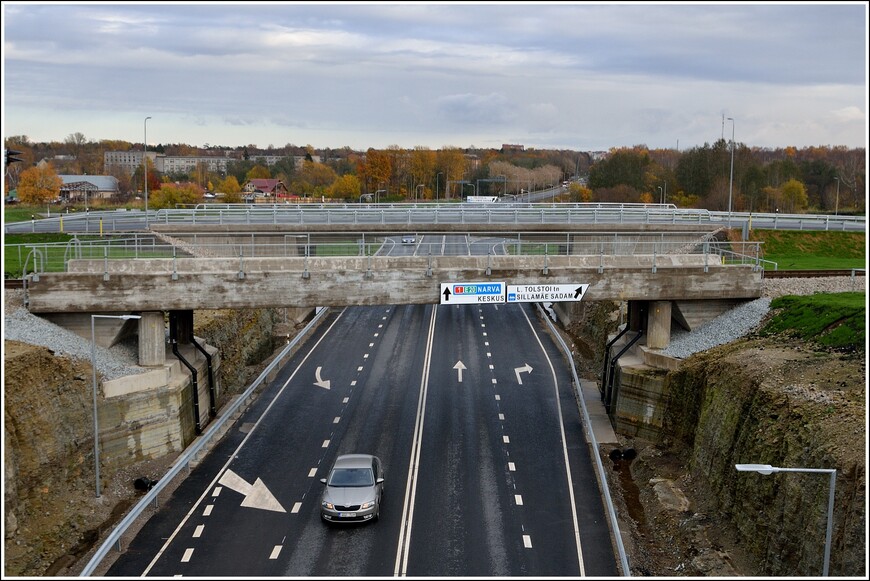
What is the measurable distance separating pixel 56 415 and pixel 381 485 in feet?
33.6

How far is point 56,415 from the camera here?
25594mm

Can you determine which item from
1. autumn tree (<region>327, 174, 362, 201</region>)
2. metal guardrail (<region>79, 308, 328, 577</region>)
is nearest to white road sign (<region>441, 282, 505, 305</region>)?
metal guardrail (<region>79, 308, 328, 577</region>)

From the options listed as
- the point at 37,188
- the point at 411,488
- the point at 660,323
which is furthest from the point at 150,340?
the point at 37,188

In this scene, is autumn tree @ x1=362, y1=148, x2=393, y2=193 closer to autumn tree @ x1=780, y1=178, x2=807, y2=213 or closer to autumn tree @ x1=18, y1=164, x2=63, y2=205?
autumn tree @ x1=18, y1=164, x2=63, y2=205

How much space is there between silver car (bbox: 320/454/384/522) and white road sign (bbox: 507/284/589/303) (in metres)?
8.90

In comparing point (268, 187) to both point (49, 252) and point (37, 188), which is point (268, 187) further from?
point (49, 252)

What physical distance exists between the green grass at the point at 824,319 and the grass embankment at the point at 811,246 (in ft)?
43.6

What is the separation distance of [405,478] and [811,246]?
31052 millimetres

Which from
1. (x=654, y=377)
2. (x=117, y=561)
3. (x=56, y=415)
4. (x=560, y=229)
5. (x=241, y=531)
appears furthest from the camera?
(x=560, y=229)

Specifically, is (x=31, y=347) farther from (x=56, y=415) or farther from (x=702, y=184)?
(x=702, y=184)

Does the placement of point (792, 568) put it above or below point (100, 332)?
below

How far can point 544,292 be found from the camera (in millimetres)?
32000

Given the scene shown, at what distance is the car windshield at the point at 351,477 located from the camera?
25406mm

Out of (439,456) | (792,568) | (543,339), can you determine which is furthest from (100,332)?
(543,339)
